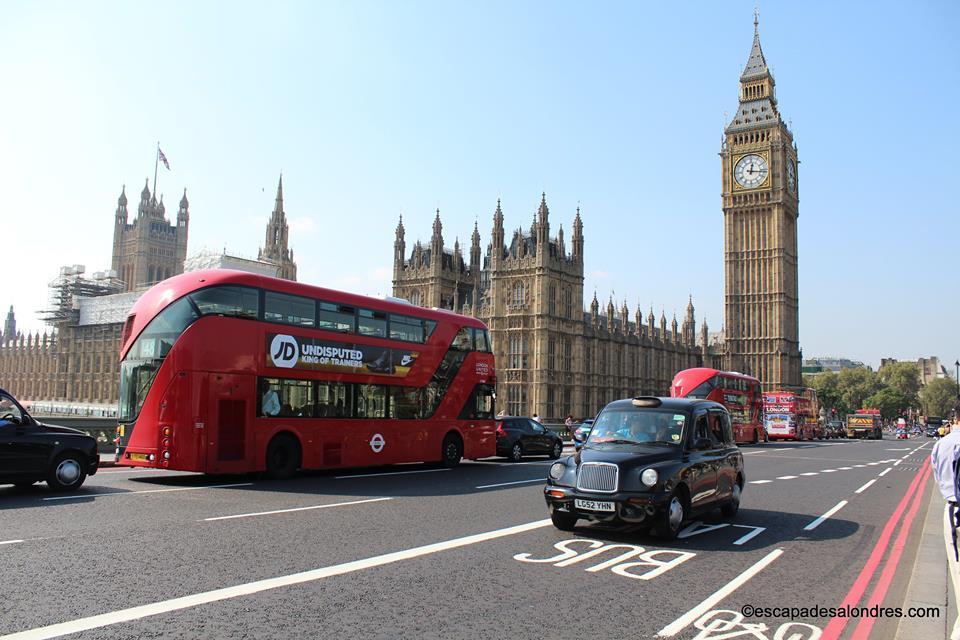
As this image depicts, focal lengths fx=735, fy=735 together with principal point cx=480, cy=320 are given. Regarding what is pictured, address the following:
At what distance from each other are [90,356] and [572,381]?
7010 centimetres

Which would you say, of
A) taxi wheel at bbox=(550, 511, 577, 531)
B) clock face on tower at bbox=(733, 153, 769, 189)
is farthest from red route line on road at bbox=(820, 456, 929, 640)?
clock face on tower at bbox=(733, 153, 769, 189)

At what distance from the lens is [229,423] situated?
15.2m

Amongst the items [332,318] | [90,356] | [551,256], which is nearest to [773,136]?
[551,256]

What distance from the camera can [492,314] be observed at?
61.2 meters

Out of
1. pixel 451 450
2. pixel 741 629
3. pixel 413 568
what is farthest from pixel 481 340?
pixel 741 629

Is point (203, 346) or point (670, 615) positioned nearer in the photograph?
point (670, 615)

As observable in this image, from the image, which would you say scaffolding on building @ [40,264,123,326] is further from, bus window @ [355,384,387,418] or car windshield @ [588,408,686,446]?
car windshield @ [588,408,686,446]

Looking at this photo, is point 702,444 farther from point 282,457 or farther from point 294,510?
point 282,457

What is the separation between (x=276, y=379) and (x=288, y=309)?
1.59 metres

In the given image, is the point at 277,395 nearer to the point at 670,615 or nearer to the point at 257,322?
the point at 257,322

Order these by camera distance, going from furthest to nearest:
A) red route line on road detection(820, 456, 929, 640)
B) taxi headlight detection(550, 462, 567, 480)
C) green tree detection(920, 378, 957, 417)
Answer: green tree detection(920, 378, 957, 417), taxi headlight detection(550, 462, 567, 480), red route line on road detection(820, 456, 929, 640)

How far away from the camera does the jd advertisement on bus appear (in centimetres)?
1611

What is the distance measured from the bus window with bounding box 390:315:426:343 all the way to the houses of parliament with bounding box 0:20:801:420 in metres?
38.7

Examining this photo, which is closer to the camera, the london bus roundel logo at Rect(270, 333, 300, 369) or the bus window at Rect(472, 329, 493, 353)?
the london bus roundel logo at Rect(270, 333, 300, 369)
